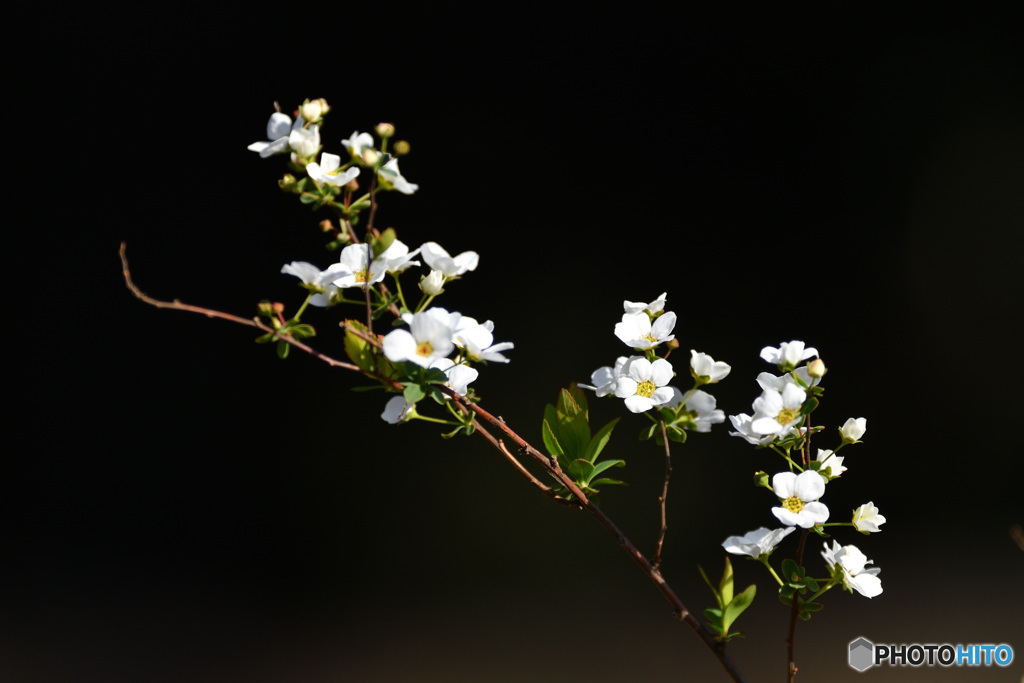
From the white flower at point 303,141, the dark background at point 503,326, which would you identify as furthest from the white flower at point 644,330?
the dark background at point 503,326

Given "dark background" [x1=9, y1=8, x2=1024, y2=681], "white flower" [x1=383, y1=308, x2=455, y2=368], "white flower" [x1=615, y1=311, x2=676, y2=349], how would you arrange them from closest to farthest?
"white flower" [x1=383, y1=308, x2=455, y2=368]
"white flower" [x1=615, y1=311, x2=676, y2=349]
"dark background" [x1=9, y1=8, x2=1024, y2=681]

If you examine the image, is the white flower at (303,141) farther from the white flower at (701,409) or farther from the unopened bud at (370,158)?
the white flower at (701,409)

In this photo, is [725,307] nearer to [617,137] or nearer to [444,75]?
[617,137]

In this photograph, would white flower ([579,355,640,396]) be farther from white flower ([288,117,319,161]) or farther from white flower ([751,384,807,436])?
white flower ([288,117,319,161])

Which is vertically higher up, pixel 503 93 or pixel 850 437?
pixel 503 93

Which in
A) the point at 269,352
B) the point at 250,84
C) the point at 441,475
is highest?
the point at 250,84

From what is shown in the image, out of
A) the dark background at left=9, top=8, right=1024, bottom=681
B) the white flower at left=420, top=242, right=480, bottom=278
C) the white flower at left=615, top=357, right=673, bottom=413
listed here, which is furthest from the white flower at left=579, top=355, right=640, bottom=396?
the dark background at left=9, top=8, right=1024, bottom=681

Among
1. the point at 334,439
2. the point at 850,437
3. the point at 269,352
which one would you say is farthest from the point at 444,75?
the point at 850,437
